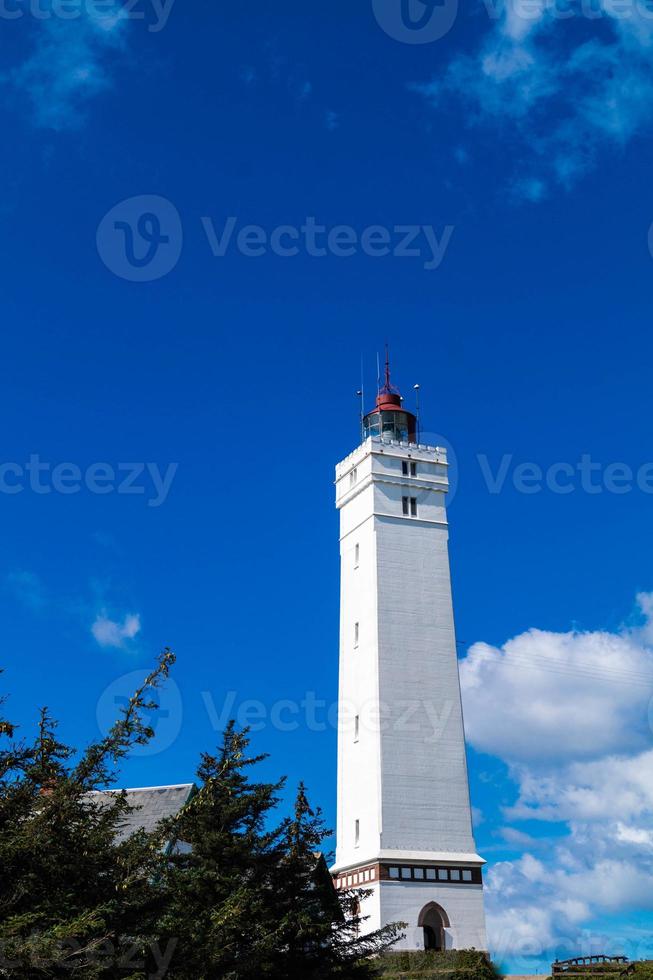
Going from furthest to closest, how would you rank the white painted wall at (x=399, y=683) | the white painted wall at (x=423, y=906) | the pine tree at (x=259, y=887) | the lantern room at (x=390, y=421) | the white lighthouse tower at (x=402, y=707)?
the lantern room at (x=390, y=421) → the white painted wall at (x=399, y=683) → the white lighthouse tower at (x=402, y=707) → the white painted wall at (x=423, y=906) → the pine tree at (x=259, y=887)

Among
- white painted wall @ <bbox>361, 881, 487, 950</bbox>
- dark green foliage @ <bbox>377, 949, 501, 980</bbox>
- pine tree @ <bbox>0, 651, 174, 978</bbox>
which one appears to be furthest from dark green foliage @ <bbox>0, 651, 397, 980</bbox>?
white painted wall @ <bbox>361, 881, 487, 950</bbox>

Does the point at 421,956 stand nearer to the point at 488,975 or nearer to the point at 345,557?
the point at 488,975

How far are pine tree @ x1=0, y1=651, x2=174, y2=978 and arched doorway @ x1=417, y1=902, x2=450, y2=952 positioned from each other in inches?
1457

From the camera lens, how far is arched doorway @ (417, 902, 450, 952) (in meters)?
46.9

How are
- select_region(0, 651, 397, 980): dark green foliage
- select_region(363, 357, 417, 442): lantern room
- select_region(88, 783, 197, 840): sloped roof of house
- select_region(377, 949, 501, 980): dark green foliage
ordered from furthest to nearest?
select_region(363, 357, 417, 442): lantern room
select_region(377, 949, 501, 980): dark green foliage
select_region(88, 783, 197, 840): sloped roof of house
select_region(0, 651, 397, 980): dark green foliage

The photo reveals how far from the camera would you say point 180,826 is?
1402 centimetres

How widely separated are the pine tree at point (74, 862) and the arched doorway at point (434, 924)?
121 feet

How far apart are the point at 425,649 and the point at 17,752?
41.3 metres

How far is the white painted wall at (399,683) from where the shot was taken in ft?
159

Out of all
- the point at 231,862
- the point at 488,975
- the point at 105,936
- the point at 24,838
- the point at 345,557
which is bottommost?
the point at 105,936

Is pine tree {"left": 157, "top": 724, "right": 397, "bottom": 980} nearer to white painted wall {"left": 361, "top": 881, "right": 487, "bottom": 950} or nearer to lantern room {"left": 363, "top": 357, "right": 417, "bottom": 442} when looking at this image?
white painted wall {"left": 361, "top": 881, "right": 487, "bottom": 950}

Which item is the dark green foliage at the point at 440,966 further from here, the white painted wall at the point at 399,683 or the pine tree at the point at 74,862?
the pine tree at the point at 74,862

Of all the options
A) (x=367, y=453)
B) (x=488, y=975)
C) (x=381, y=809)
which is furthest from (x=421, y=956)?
(x=367, y=453)

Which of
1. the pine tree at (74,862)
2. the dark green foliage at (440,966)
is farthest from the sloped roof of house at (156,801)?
the pine tree at (74,862)
